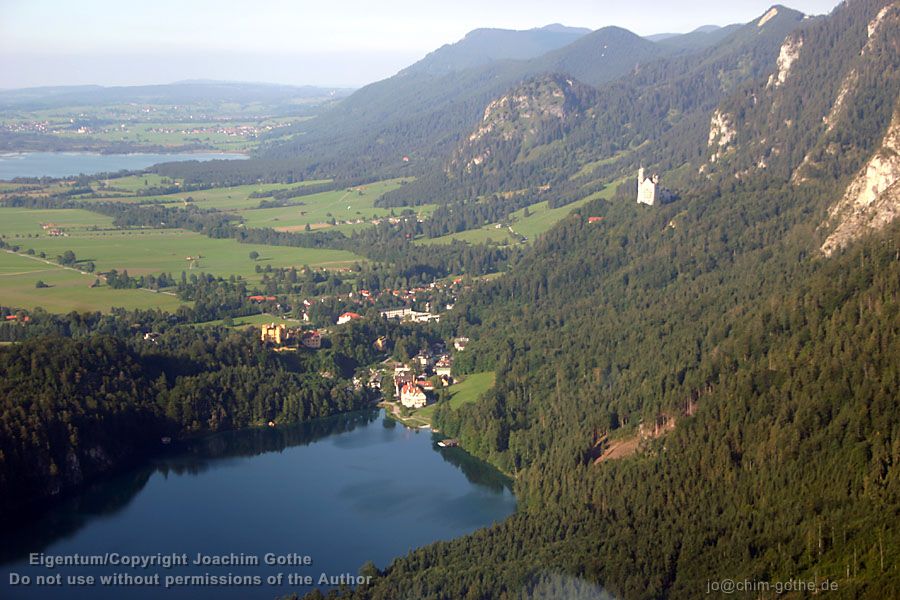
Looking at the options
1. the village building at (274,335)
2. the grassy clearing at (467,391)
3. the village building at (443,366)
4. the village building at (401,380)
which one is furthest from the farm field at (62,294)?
the grassy clearing at (467,391)

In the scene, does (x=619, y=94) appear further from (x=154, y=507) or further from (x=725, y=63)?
(x=154, y=507)

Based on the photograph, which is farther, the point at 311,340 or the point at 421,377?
the point at 311,340

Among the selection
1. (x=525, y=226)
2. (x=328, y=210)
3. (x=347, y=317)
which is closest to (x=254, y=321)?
(x=347, y=317)

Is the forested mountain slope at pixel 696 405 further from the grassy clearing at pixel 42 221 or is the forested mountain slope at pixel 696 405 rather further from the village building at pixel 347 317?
the grassy clearing at pixel 42 221

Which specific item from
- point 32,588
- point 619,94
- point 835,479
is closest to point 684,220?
point 835,479

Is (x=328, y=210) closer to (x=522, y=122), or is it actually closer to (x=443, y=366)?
(x=522, y=122)

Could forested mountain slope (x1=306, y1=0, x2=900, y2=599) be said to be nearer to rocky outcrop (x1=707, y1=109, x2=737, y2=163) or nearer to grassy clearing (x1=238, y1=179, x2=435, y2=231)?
rocky outcrop (x1=707, y1=109, x2=737, y2=163)

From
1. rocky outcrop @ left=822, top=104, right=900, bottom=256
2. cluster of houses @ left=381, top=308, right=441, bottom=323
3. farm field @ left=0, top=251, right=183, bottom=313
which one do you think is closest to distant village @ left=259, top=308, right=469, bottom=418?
cluster of houses @ left=381, top=308, right=441, bottom=323
